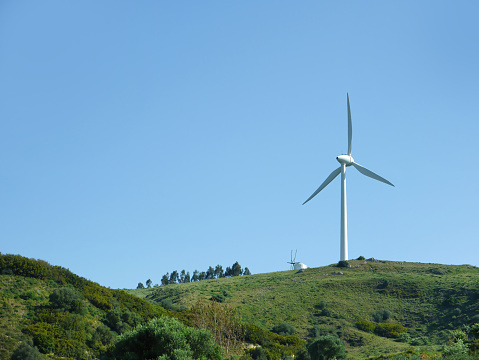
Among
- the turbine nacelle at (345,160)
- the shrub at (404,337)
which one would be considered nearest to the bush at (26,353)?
the shrub at (404,337)

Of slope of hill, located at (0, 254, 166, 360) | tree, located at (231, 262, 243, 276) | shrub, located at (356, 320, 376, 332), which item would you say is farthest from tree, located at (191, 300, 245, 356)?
tree, located at (231, 262, 243, 276)

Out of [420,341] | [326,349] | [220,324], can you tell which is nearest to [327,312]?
[420,341]

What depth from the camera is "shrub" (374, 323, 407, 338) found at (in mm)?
76938

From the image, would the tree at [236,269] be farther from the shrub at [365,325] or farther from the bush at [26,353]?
the bush at [26,353]

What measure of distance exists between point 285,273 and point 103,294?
224ft

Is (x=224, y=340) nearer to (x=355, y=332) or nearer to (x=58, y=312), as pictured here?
(x=58, y=312)

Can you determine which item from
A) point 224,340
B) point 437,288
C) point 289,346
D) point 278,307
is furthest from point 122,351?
point 437,288

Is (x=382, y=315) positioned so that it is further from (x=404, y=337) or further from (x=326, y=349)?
(x=326, y=349)

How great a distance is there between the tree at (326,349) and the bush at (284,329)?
15.2 m

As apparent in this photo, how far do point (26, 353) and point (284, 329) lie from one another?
134 feet

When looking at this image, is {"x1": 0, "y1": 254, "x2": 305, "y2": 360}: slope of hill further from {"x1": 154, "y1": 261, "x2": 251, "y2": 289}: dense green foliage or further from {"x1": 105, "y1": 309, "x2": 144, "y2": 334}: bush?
{"x1": 154, "y1": 261, "x2": 251, "y2": 289}: dense green foliage

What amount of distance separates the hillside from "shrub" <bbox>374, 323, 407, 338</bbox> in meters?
1.52

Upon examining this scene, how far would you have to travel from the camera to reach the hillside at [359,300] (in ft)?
252

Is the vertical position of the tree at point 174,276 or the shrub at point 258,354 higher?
the tree at point 174,276
